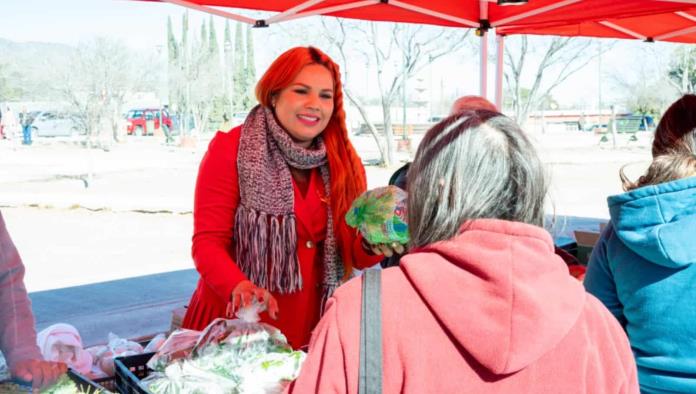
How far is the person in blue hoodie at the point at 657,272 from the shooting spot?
5.73 ft

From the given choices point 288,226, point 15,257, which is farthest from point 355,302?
point 288,226

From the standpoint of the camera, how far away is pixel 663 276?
180 centimetres

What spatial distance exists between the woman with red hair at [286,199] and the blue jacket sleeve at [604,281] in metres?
0.75

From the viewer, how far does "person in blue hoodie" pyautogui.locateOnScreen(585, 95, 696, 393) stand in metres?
1.75

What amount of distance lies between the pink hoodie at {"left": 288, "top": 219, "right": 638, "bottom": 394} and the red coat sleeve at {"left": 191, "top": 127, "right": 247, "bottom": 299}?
1.30 metres

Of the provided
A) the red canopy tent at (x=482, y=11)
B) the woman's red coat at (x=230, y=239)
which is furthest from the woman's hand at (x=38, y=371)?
the red canopy tent at (x=482, y=11)

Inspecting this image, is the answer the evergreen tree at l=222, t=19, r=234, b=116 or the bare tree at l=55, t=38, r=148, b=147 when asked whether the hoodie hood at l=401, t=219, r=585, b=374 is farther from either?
the evergreen tree at l=222, t=19, r=234, b=116

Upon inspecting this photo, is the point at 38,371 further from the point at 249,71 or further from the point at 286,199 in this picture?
the point at 249,71

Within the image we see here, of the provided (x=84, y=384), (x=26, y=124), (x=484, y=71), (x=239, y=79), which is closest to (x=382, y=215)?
(x=84, y=384)

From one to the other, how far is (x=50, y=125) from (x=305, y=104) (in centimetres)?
2773

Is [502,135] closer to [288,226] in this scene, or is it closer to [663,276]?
[663,276]

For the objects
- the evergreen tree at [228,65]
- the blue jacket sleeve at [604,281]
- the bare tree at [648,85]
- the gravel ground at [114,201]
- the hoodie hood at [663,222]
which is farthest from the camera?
the bare tree at [648,85]

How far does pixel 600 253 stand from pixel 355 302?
3.89 ft

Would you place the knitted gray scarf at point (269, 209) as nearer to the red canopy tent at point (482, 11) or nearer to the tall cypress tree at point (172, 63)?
the red canopy tent at point (482, 11)
